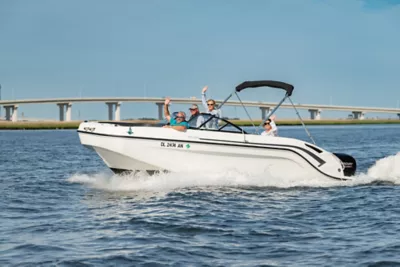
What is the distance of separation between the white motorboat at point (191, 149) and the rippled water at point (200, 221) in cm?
28

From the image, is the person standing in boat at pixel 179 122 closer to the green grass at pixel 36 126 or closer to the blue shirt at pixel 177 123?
the blue shirt at pixel 177 123

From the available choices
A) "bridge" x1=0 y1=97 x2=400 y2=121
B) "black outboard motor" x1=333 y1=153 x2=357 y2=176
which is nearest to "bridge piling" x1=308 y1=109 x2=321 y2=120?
Answer: "bridge" x1=0 y1=97 x2=400 y2=121

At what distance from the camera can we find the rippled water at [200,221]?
913 centimetres

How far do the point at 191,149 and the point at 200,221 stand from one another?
4.66m

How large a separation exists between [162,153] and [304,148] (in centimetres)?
357

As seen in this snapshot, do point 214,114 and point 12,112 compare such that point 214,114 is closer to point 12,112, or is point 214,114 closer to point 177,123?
point 177,123

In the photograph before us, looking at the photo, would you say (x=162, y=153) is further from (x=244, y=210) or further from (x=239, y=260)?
(x=239, y=260)

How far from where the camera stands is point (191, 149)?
16.3 metres

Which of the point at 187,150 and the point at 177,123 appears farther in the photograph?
the point at 177,123

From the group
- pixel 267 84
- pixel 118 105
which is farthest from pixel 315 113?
pixel 267 84

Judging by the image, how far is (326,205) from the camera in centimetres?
1390

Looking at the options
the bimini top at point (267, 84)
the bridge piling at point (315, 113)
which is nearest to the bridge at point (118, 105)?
the bridge piling at point (315, 113)

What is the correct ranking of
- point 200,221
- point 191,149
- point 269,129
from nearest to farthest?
1. point 200,221
2. point 191,149
3. point 269,129

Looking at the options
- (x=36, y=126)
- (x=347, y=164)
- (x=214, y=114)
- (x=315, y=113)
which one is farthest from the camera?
(x=315, y=113)
